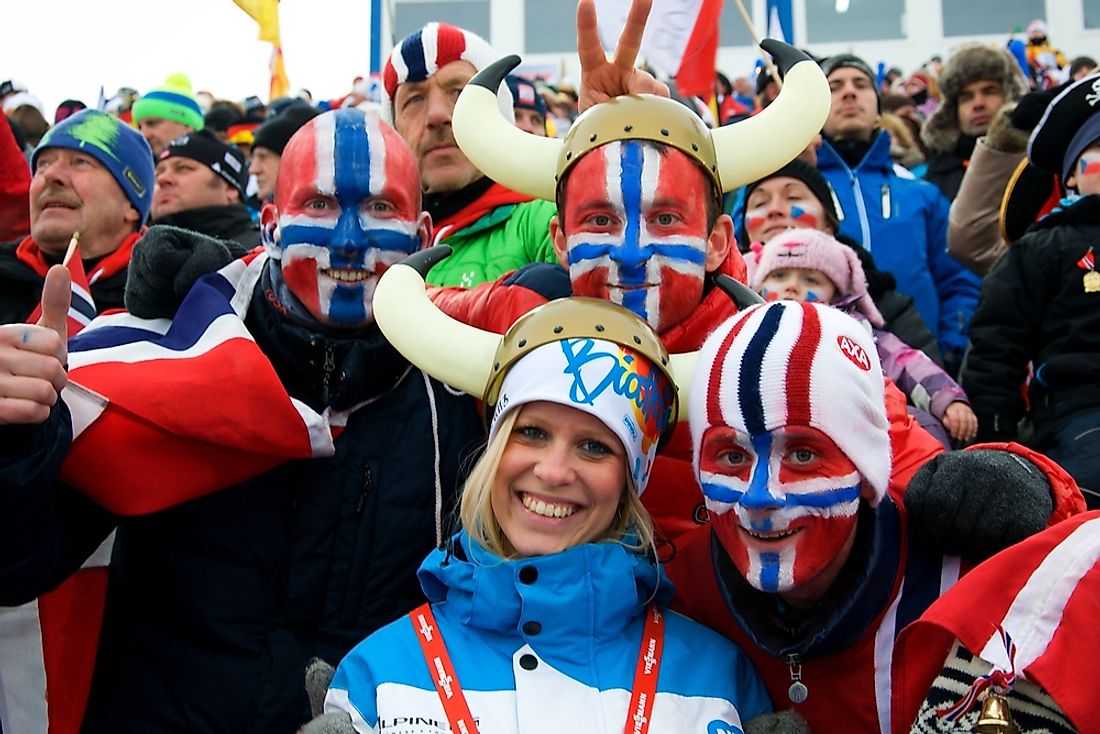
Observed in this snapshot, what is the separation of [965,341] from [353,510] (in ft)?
10.3

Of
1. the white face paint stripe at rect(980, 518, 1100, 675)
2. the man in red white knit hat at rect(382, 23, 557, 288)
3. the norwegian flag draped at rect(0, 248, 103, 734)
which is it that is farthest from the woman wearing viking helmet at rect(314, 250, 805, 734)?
the man in red white knit hat at rect(382, 23, 557, 288)

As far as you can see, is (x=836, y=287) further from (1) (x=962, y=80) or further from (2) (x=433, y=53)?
(1) (x=962, y=80)

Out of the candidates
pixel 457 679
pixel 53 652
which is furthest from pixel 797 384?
pixel 53 652

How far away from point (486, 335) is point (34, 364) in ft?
3.17

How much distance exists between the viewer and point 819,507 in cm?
215

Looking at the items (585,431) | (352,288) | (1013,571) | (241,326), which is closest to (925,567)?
(1013,571)

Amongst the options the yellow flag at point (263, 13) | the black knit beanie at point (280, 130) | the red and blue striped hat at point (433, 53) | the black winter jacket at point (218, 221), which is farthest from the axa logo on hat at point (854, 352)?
the black knit beanie at point (280, 130)

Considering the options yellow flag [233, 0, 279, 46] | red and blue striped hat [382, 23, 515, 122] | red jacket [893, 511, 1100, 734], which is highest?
yellow flag [233, 0, 279, 46]

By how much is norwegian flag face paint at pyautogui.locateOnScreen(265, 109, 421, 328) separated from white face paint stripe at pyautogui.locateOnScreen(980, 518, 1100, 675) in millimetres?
1599

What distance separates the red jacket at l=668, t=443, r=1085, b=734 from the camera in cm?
218

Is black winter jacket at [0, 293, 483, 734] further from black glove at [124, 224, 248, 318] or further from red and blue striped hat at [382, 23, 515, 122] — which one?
red and blue striped hat at [382, 23, 515, 122]

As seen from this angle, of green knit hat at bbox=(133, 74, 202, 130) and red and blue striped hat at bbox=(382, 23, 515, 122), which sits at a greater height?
green knit hat at bbox=(133, 74, 202, 130)

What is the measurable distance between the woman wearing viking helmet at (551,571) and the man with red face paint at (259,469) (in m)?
0.22

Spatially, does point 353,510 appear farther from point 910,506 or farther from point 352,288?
point 910,506
